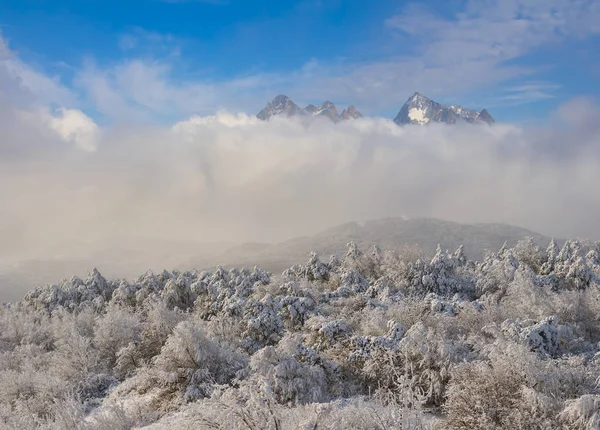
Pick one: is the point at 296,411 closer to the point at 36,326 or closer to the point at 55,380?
the point at 55,380

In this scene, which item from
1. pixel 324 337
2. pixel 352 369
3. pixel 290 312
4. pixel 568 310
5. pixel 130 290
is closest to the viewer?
pixel 352 369

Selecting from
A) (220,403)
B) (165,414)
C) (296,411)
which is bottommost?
(165,414)

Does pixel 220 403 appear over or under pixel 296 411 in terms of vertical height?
over

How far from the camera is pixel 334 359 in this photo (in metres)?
22.4

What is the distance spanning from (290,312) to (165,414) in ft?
42.4

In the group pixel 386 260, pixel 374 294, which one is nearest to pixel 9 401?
pixel 374 294

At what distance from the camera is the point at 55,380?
73.4ft

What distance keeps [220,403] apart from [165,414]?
8998 millimetres

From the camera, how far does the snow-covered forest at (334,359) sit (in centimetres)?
1341

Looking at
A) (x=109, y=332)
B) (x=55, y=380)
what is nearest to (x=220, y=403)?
(x=55, y=380)

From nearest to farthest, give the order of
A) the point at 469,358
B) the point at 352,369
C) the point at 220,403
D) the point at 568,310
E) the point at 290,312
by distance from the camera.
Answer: the point at 220,403 → the point at 469,358 → the point at 352,369 → the point at 568,310 → the point at 290,312

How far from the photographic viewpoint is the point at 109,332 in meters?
31.2

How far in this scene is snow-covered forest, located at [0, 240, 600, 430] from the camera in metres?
13.4

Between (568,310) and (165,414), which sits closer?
(165,414)
